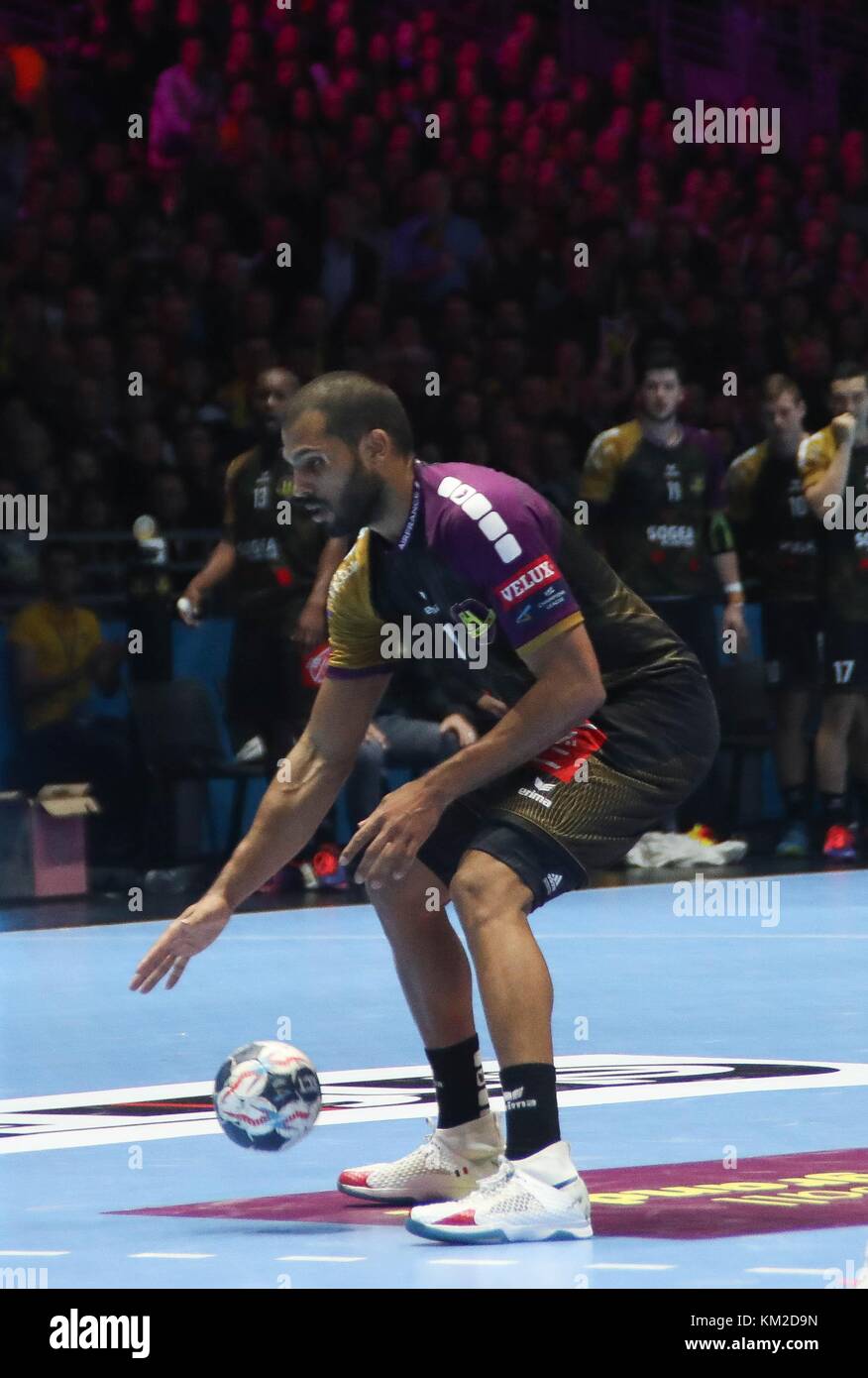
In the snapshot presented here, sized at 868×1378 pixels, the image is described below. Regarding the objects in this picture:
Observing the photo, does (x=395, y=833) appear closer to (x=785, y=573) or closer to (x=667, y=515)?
(x=667, y=515)

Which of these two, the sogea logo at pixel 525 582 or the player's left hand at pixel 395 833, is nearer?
the player's left hand at pixel 395 833

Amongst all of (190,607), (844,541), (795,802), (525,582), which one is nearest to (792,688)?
(795,802)

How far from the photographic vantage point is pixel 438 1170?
5.79 meters

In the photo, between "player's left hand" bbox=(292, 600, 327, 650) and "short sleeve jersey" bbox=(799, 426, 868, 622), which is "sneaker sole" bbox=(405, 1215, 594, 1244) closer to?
"player's left hand" bbox=(292, 600, 327, 650)

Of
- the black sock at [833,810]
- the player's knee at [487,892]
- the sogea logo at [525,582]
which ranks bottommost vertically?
the player's knee at [487,892]

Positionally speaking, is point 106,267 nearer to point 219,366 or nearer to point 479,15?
point 219,366

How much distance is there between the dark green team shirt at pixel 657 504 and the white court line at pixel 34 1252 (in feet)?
28.0

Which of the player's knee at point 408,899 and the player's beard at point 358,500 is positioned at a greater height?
the player's beard at point 358,500

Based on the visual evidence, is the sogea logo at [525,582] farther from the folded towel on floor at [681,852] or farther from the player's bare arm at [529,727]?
the folded towel on floor at [681,852]

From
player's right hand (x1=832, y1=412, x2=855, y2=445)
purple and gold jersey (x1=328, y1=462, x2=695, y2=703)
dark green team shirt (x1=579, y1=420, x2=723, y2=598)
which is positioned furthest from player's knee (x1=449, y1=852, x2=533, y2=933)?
player's right hand (x1=832, y1=412, x2=855, y2=445)

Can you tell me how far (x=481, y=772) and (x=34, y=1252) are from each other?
1.31 m

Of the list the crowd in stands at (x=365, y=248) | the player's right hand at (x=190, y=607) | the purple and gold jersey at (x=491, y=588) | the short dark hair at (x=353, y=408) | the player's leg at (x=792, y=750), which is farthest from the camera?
the player's leg at (x=792, y=750)

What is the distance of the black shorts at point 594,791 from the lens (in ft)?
17.8

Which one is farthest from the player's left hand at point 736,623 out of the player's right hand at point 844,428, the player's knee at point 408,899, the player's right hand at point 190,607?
the player's knee at point 408,899
